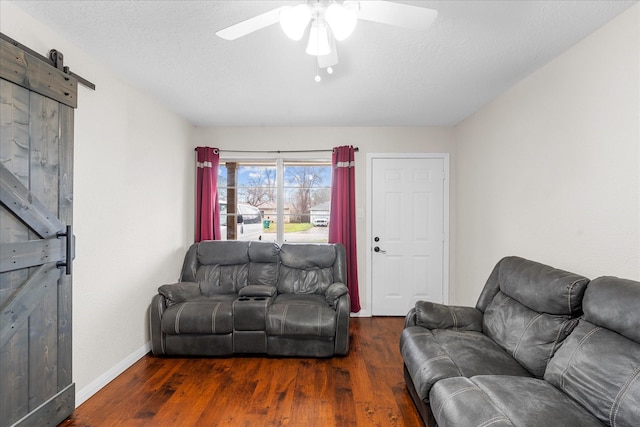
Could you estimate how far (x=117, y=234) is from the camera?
8.38 feet

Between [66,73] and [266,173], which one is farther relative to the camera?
[266,173]

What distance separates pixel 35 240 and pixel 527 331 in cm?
300

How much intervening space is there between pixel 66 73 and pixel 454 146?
156 inches

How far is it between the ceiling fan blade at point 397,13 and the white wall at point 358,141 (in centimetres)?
261

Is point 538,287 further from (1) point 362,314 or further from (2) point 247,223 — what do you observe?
(2) point 247,223

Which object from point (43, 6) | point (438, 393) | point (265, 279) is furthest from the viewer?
point (265, 279)

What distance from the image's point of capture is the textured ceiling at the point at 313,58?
171 cm

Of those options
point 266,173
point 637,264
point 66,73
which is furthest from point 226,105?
point 637,264

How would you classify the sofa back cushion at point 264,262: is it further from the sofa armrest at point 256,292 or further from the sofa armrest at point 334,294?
the sofa armrest at point 334,294

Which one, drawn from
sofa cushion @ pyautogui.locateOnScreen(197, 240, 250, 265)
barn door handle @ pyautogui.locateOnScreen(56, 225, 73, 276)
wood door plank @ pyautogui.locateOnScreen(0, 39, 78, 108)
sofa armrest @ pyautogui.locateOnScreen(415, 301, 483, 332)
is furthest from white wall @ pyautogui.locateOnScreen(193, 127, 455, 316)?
barn door handle @ pyautogui.locateOnScreen(56, 225, 73, 276)

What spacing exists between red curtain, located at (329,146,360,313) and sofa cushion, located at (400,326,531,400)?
1.60 m

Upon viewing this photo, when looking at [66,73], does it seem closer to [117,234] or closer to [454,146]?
[117,234]

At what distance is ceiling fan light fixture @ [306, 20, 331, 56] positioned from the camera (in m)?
1.50

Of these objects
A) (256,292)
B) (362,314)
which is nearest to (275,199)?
(256,292)
